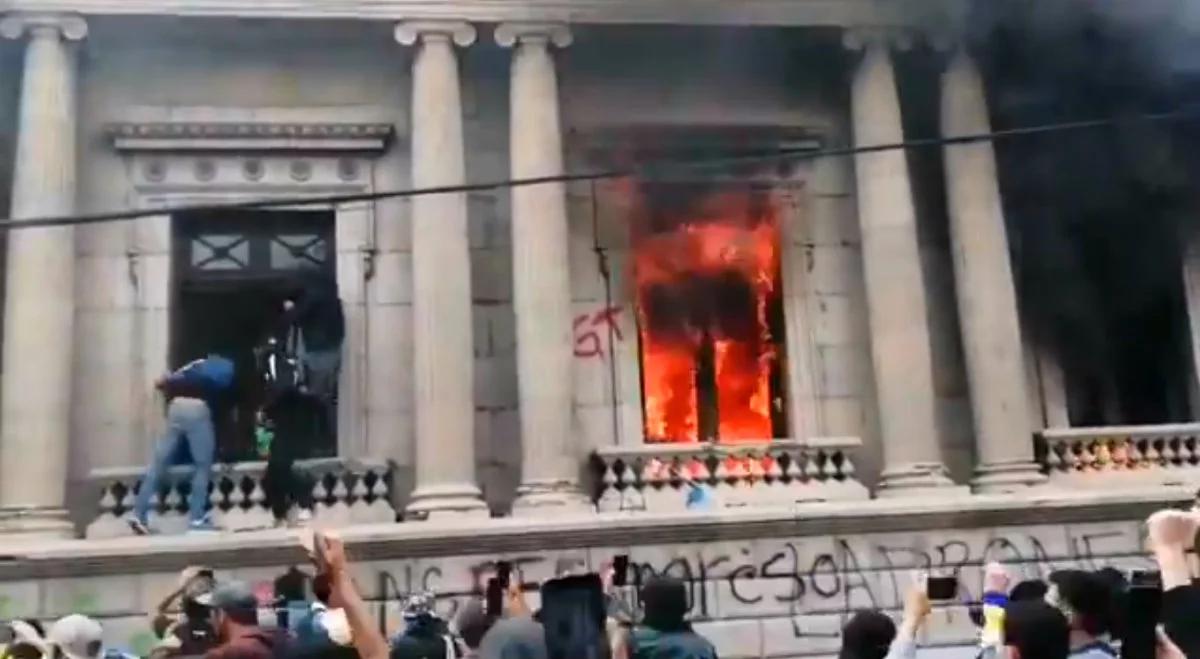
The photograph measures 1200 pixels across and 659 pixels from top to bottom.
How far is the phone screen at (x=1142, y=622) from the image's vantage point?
11.7ft

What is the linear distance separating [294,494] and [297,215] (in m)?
3.27

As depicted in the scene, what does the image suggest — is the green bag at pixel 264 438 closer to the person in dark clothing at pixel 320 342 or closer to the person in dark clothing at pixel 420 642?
the person in dark clothing at pixel 320 342

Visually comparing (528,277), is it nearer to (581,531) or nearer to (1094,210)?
(581,531)

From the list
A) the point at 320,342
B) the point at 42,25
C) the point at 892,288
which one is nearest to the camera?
the point at 42,25

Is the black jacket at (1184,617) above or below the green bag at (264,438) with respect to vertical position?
below

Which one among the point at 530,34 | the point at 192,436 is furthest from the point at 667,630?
the point at 530,34

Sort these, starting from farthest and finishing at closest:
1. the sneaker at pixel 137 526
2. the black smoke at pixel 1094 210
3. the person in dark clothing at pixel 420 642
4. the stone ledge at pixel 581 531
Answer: the black smoke at pixel 1094 210
the sneaker at pixel 137 526
the stone ledge at pixel 581 531
the person in dark clothing at pixel 420 642

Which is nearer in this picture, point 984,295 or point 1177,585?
point 1177,585

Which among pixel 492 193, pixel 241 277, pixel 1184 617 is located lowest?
pixel 1184 617

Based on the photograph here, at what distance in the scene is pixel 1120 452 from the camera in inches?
524

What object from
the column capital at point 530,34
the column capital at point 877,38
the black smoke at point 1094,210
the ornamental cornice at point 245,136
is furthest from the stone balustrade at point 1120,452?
the ornamental cornice at point 245,136

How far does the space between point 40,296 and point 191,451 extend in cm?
201

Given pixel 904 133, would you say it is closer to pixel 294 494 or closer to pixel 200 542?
pixel 294 494

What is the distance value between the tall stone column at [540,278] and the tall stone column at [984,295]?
4091mm
